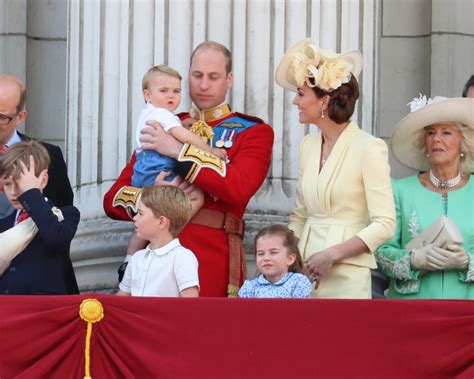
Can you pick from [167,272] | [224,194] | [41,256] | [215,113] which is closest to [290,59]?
[215,113]

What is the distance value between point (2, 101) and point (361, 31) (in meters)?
1.96

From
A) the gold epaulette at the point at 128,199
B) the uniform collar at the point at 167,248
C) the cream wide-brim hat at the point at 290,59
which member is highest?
the cream wide-brim hat at the point at 290,59

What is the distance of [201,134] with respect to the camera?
7723 mm

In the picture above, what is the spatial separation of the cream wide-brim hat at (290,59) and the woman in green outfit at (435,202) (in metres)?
0.38

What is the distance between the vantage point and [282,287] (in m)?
7.08

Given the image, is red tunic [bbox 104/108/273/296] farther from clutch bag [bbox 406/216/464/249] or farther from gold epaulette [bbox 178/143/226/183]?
clutch bag [bbox 406/216/464/249]

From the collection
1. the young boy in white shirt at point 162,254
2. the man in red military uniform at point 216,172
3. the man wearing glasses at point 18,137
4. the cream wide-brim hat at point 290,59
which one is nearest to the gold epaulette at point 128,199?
the man in red military uniform at point 216,172

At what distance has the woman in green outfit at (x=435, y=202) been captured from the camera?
7.53m

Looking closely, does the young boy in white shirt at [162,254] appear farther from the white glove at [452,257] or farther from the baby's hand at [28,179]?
the white glove at [452,257]

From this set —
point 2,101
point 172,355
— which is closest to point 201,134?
point 2,101

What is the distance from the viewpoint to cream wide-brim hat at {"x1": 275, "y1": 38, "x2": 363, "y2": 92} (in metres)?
7.59

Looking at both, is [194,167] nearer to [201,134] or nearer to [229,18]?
[201,134]

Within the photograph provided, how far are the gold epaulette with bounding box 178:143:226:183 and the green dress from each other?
0.82 meters

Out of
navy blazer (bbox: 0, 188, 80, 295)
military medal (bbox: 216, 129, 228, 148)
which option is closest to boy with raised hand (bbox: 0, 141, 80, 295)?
navy blazer (bbox: 0, 188, 80, 295)
